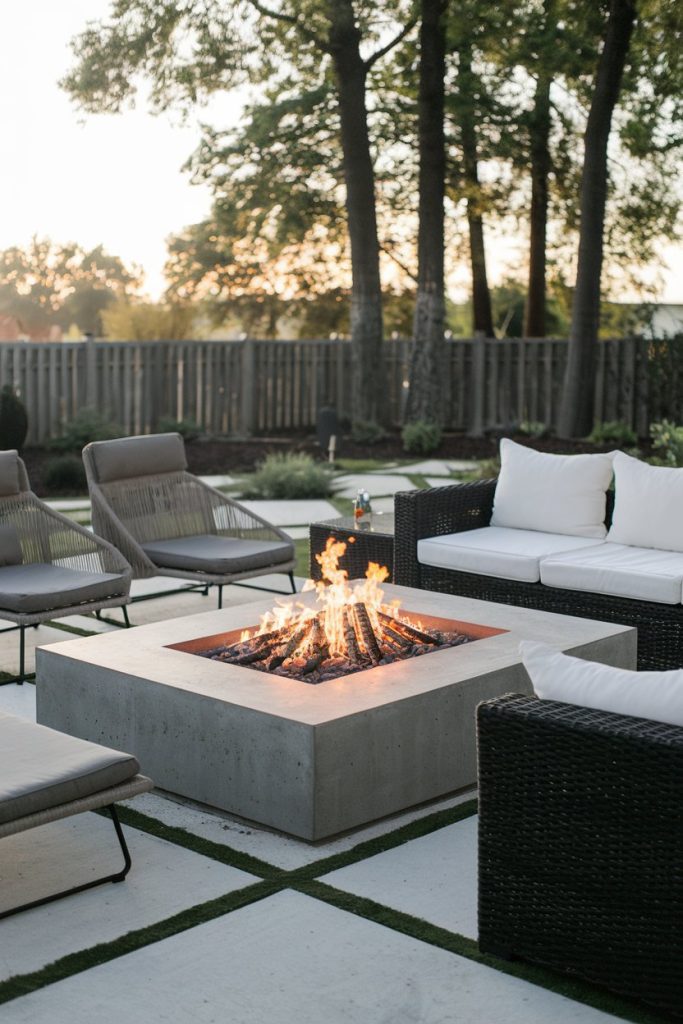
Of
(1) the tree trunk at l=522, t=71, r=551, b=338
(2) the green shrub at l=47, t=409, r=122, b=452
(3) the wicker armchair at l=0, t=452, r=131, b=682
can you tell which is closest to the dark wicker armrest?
(3) the wicker armchair at l=0, t=452, r=131, b=682

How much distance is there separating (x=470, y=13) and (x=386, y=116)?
18.0ft

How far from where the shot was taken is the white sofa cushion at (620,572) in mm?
4965

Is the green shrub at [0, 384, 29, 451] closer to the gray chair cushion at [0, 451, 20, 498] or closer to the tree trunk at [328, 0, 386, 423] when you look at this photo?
the tree trunk at [328, 0, 386, 423]

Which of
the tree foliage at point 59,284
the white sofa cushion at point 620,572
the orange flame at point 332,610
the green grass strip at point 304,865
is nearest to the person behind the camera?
the green grass strip at point 304,865

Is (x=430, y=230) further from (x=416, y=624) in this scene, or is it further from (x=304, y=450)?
(x=416, y=624)

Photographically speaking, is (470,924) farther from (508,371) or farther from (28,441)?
(508,371)

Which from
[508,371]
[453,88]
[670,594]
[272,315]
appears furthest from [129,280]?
[670,594]

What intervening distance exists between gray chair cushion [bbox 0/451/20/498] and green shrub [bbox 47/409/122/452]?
312 inches

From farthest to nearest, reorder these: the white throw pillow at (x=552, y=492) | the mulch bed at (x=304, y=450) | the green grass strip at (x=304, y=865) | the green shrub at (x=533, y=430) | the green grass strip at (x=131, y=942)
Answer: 1. the green shrub at (x=533, y=430)
2. the mulch bed at (x=304, y=450)
3. the white throw pillow at (x=552, y=492)
4. the green grass strip at (x=304, y=865)
5. the green grass strip at (x=131, y=942)

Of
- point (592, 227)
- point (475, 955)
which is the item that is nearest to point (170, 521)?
point (475, 955)

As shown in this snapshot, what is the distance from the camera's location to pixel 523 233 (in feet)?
71.1

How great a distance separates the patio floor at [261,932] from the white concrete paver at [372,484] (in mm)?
7246

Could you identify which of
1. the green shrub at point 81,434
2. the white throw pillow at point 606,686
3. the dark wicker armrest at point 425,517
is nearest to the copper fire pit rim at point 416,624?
the dark wicker armrest at point 425,517

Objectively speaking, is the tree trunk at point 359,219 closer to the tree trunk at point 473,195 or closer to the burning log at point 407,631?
the tree trunk at point 473,195
